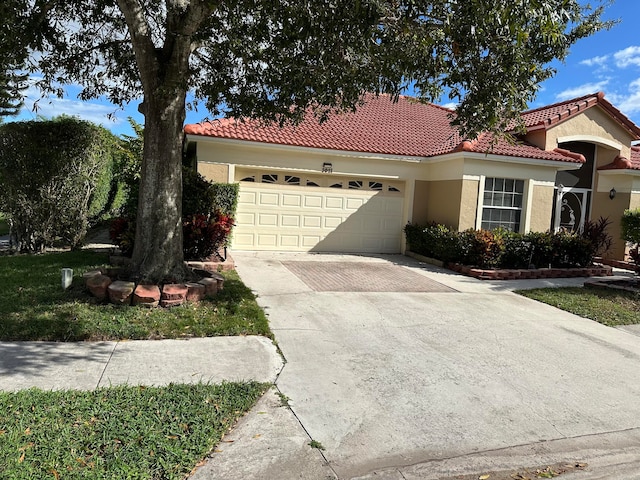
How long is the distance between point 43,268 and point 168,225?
294 cm

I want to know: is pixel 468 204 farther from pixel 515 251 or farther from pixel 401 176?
pixel 401 176

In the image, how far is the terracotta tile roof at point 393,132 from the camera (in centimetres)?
1217

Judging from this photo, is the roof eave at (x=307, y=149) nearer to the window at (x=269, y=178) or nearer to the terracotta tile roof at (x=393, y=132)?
the terracotta tile roof at (x=393, y=132)

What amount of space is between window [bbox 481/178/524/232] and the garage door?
2.48 meters

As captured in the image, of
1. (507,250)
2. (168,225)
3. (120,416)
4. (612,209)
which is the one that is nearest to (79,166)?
(168,225)

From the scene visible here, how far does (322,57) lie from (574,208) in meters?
12.6

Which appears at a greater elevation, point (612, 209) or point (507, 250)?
point (612, 209)

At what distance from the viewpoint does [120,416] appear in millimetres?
3371

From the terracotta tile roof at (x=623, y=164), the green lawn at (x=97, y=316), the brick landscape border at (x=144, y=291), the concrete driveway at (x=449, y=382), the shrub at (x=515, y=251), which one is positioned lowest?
the concrete driveway at (x=449, y=382)

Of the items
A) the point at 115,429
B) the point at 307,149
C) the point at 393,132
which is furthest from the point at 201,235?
the point at 393,132

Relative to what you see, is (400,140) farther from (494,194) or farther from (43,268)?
(43,268)

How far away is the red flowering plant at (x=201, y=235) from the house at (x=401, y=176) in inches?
113

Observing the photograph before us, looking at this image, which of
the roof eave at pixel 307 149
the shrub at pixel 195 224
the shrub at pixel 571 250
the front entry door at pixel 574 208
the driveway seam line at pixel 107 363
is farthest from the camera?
the front entry door at pixel 574 208

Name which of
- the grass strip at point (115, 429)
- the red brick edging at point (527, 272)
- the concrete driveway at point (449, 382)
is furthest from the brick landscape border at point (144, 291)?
the red brick edging at point (527, 272)
